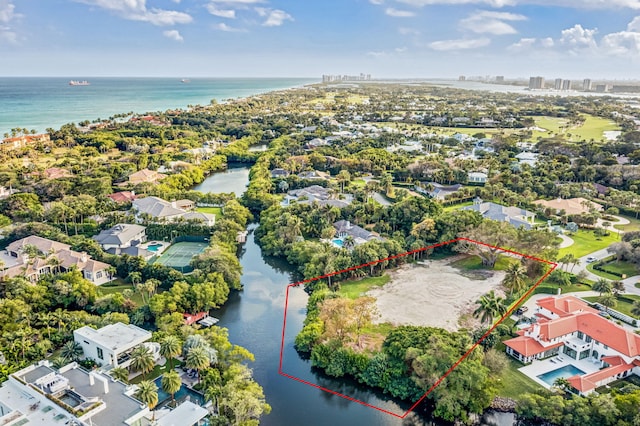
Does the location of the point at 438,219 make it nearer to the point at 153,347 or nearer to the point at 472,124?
the point at 153,347

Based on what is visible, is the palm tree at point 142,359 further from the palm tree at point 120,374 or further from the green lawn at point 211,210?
the green lawn at point 211,210

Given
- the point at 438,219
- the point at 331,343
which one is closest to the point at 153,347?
the point at 331,343

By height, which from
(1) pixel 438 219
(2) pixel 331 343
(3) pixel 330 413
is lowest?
(3) pixel 330 413

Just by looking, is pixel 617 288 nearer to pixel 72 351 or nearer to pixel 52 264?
pixel 72 351

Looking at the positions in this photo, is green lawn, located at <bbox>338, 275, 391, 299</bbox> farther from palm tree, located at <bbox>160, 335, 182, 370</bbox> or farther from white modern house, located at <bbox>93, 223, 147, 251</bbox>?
white modern house, located at <bbox>93, 223, 147, 251</bbox>

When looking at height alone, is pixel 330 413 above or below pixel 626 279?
below

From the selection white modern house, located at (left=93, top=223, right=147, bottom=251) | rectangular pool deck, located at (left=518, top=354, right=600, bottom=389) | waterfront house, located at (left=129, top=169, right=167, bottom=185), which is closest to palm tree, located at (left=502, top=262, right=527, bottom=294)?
rectangular pool deck, located at (left=518, top=354, right=600, bottom=389)

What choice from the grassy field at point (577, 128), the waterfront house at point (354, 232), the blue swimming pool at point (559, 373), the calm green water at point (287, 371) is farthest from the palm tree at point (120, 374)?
the grassy field at point (577, 128)
